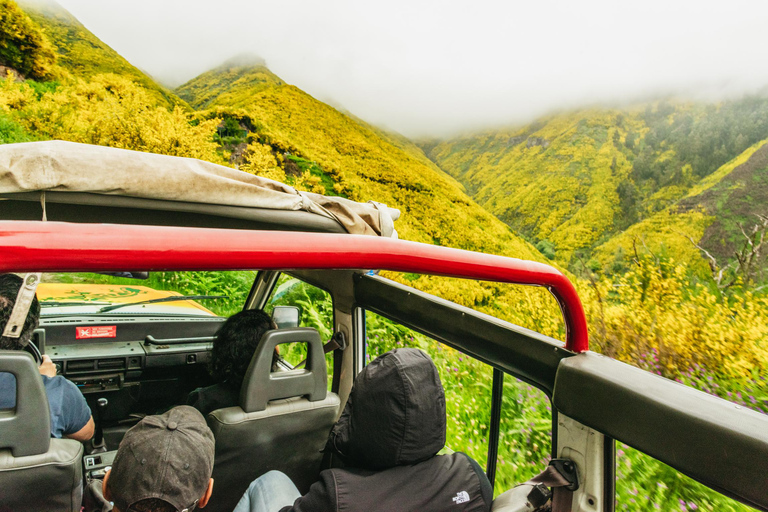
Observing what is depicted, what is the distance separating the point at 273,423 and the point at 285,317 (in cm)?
96

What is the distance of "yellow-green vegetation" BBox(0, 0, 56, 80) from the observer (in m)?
14.3

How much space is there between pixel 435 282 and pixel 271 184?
878cm

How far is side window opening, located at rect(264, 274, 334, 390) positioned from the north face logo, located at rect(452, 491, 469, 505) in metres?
2.16

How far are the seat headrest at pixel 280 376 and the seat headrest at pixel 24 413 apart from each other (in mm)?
757

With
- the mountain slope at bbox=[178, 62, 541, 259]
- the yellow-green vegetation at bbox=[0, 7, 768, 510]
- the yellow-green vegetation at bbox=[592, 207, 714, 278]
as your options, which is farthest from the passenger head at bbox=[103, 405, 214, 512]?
the yellow-green vegetation at bbox=[592, 207, 714, 278]

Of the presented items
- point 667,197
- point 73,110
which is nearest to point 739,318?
point 73,110

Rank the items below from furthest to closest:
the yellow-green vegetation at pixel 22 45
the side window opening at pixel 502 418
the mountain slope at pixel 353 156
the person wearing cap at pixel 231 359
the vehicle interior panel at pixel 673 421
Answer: the mountain slope at pixel 353 156
the yellow-green vegetation at pixel 22 45
the side window opening at pixel 502 418
the person wearing cap at pixel 231 359
the vehicle interior panel at pixel 673 421

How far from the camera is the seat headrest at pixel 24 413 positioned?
4.36 feet

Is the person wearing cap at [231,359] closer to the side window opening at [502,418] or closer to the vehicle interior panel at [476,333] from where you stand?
the vehicle interior panel at [476,333]

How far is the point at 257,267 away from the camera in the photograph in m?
0.81

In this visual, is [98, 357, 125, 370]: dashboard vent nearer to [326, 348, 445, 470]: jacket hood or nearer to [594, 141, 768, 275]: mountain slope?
[326, 348, 445, 470]: jacket hood

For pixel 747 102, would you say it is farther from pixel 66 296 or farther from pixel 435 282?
pixel 66 296

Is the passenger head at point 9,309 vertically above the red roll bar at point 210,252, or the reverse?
the red roll bar at point 210,252

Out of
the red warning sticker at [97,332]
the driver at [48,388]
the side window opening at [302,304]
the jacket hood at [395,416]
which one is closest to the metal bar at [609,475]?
the jacket hood at [395,416]
